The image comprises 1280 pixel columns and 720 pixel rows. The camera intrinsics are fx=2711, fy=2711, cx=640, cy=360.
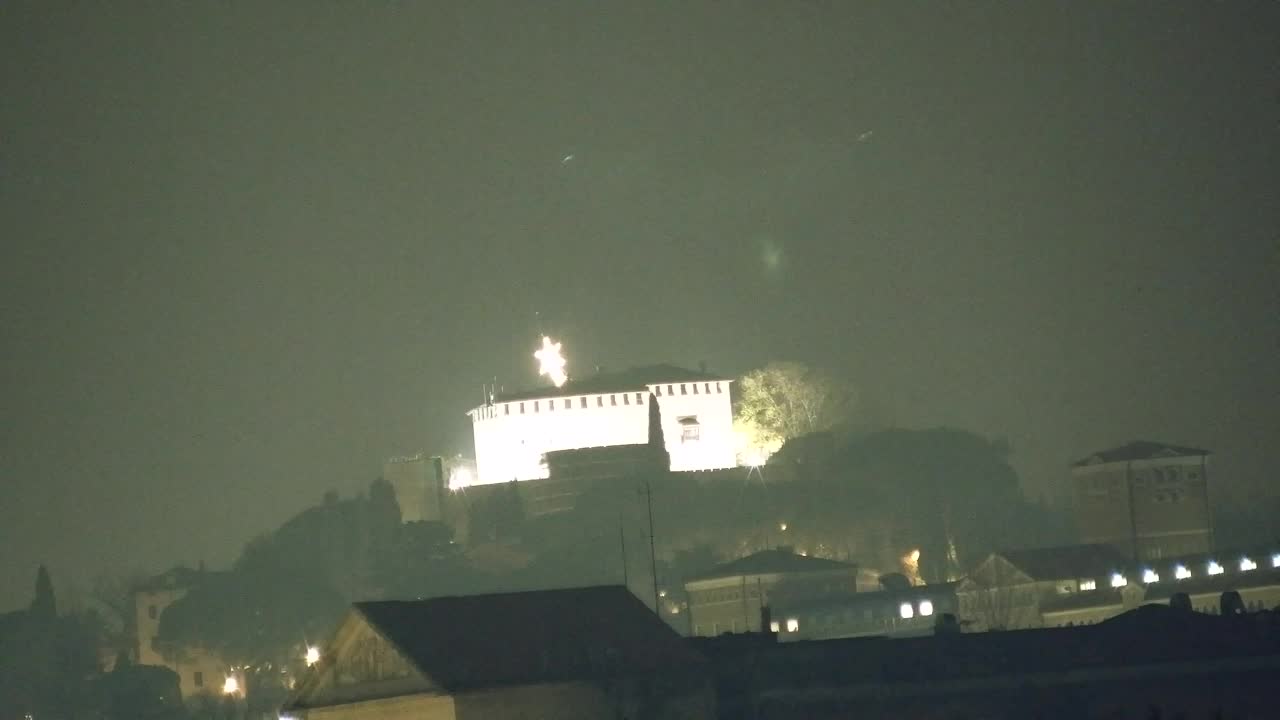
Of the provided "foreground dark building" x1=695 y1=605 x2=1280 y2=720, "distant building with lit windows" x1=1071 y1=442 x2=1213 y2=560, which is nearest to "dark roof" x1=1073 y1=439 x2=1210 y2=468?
"distant building with lit windows" x1=1071 y1=442 x2=1213 y2=560

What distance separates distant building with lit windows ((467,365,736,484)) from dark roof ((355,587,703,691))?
75.6m

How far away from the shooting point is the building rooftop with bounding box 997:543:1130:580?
315 feet

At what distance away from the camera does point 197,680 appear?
386ft

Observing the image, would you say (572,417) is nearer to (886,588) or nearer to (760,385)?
(760,385)

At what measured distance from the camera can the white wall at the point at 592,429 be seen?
125 metres

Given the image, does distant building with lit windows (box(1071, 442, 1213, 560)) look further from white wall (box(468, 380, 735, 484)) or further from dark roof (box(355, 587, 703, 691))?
dark roof (box(355, 587, 703, 691))

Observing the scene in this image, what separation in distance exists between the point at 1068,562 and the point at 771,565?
1408cm

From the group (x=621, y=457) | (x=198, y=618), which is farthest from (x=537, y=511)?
(x=198, y=618)

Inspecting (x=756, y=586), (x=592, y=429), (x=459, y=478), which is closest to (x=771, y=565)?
(x=756, y=586)

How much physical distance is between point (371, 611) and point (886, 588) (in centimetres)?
5862

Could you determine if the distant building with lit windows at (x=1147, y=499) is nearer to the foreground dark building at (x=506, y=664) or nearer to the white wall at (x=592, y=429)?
the white wall at (x=592, y=429)

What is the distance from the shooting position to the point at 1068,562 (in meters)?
97.2

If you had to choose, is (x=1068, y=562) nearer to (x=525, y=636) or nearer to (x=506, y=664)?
Result: (x=525, y=636)

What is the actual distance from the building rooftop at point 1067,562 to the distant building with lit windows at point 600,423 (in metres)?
27.8
